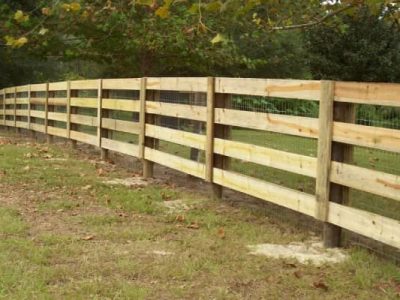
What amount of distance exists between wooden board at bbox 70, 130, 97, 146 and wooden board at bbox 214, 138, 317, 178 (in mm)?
4593

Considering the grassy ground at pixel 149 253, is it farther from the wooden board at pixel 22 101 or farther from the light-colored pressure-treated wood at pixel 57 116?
the wooden board at pixel 22 101

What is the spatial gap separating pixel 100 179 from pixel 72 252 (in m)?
3.59

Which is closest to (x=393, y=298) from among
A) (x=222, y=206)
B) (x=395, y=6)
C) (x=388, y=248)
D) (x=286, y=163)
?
(x=388, y=248)

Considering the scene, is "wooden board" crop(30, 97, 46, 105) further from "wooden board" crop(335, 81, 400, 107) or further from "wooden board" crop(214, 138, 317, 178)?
"wooden board" crop(335, 81, 400, 107)

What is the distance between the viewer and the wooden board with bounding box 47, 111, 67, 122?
12875 mm

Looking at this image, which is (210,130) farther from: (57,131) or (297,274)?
(57,131)

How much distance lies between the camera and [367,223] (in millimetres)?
4730

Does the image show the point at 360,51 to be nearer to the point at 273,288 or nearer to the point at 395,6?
the point at 395,6

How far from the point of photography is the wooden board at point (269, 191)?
549 cm

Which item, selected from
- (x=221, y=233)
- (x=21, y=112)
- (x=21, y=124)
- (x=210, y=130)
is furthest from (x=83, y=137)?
(x=221, y=233)

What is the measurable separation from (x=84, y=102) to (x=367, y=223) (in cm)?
779

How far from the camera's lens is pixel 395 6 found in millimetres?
6742

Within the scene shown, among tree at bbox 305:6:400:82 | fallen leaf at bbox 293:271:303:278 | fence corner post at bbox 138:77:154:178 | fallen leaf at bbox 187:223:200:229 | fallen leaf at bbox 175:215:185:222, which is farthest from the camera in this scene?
tree at bbox 305:6:400:82

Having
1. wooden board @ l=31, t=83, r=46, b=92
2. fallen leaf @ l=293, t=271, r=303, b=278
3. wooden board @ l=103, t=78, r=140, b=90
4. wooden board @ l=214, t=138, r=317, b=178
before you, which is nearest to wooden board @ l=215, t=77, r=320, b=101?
wooden board @ l=214, t=138, r=317, b=178
